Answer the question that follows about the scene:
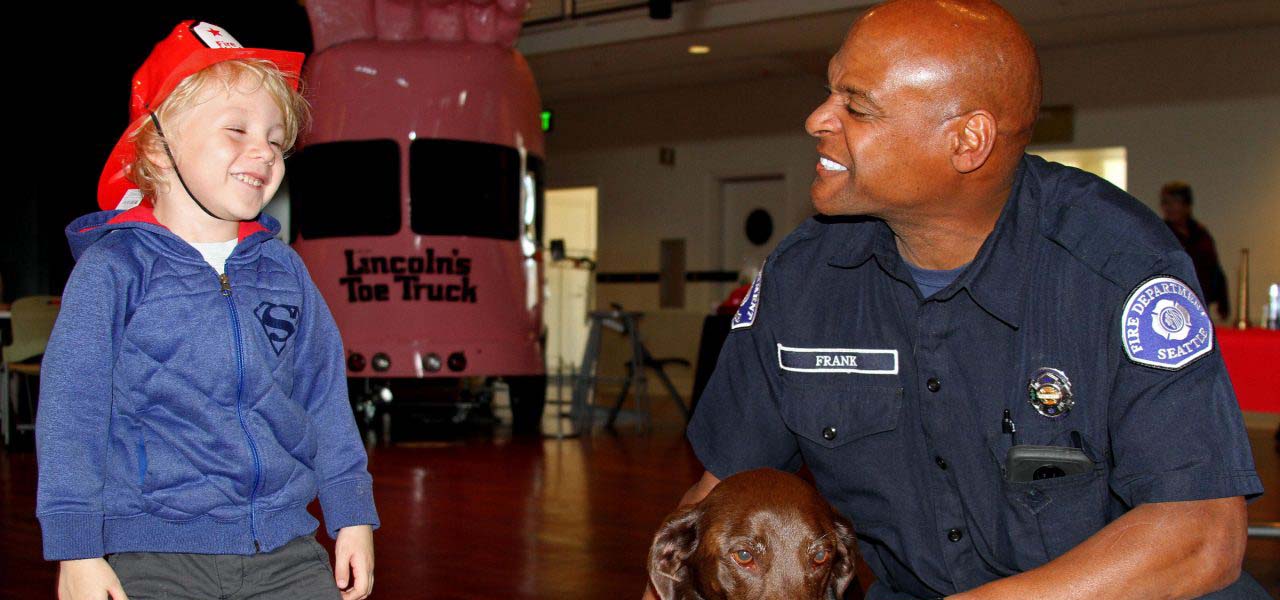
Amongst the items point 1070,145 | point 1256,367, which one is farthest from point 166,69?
point 1070,145

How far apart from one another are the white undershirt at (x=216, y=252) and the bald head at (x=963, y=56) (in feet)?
3.23

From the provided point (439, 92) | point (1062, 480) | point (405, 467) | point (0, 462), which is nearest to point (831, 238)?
point (1062, 480)

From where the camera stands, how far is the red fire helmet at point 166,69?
167 centimetres

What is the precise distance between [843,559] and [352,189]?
636cm

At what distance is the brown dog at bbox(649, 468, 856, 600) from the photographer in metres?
1.58

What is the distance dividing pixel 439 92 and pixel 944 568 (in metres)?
6.26

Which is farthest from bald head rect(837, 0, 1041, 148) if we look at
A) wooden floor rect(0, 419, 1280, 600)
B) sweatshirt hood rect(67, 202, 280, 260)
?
wooden floor rect(0, 419, 1280, 600)

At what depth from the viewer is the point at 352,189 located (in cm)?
754

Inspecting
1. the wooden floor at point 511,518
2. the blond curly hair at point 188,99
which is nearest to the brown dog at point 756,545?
the blond curly hair at point 188,99

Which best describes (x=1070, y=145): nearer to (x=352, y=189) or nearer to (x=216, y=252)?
(x=352, y=189)

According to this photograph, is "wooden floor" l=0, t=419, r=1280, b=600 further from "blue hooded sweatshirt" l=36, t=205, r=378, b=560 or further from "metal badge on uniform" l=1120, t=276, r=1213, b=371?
"metal badge on uniform" l=1120, t=276, r=1213, b=371

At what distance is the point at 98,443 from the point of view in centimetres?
151

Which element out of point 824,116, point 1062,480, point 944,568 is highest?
point 824,116

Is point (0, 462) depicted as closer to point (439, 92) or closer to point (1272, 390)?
point (439, 92)
